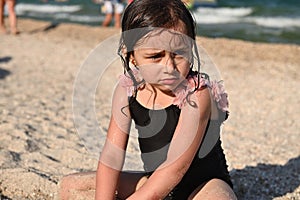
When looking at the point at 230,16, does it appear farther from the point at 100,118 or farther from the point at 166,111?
the point at 166,111

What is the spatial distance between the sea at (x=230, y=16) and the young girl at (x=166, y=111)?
9.48 m

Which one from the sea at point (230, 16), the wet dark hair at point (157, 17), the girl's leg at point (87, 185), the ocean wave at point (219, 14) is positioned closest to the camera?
the wet dark hair at point (157, 17)

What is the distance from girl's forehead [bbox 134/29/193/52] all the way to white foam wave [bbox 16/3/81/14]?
54.4 feet

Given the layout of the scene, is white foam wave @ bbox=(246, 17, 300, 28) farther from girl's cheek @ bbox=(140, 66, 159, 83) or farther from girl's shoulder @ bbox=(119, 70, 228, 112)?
girl's cheek @ bbox=(140, 66, 159, 83)

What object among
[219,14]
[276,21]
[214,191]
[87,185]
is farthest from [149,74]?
[219,14]

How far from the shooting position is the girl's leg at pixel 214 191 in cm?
223

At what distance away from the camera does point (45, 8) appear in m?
20.1

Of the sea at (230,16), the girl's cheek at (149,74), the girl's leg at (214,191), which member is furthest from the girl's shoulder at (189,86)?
the sea at (230,16)

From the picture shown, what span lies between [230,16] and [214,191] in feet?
49.4

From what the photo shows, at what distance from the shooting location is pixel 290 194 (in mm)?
3037

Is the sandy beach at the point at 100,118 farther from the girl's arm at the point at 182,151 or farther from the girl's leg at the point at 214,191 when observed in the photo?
the girl's arm at the point at 182,151

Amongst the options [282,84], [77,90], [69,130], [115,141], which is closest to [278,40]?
[282,84]

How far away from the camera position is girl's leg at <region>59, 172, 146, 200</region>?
8.23ft

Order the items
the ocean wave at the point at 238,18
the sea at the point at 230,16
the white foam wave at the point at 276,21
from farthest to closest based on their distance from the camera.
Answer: the ocean wave at the point at 238,18 → the white foam wave at the point at 276,21 → the sea at the point at 230,16
